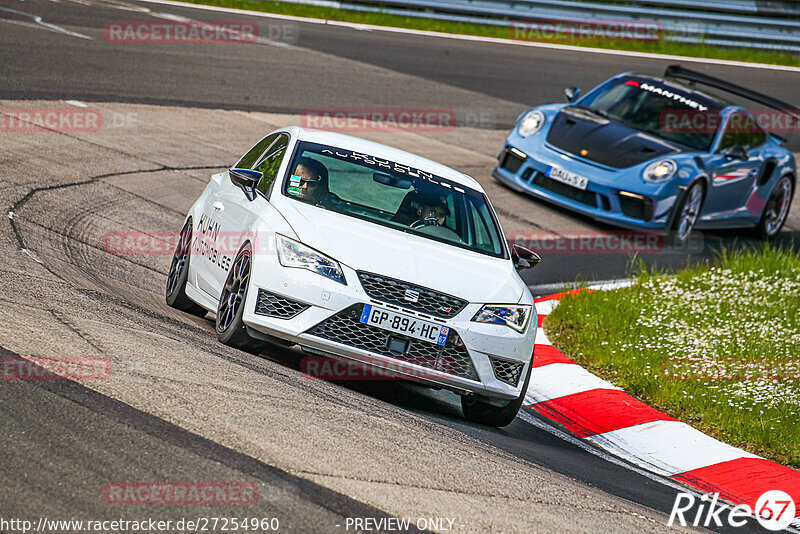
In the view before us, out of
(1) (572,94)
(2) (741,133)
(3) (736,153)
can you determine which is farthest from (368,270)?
(2) (741,133)

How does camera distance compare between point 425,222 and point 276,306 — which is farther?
point 425,222

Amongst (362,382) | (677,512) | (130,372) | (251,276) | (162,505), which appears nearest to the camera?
(162,505)

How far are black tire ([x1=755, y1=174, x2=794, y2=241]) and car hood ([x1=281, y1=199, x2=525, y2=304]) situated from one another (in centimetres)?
847

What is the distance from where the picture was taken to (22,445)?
4055 mm

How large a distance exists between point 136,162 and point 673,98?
648 centimetres

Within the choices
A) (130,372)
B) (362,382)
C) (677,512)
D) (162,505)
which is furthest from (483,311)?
(162,505)

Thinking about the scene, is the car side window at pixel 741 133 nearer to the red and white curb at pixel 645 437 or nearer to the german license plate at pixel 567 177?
the german license plate at pixel 567 177

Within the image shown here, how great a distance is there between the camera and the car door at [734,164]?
13.1 metres

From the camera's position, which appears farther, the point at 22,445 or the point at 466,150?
the point at 466,150

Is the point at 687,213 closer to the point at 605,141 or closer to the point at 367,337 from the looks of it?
the point at 605,141

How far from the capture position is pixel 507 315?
21.0 ft

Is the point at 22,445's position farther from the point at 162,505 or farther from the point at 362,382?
the point at 362,382

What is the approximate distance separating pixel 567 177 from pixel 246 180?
6403mm

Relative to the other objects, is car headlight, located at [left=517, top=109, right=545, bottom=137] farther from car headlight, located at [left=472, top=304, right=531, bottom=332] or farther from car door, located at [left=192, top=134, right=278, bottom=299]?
car headlight, located at [left=472, top=304, right=531, bottom=332]
